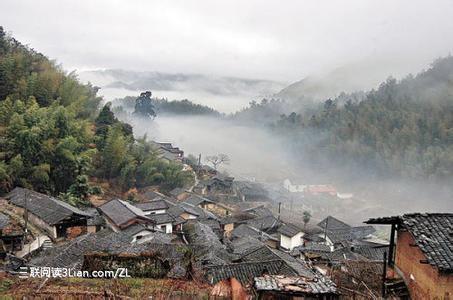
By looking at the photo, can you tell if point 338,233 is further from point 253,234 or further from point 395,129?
point 395,129

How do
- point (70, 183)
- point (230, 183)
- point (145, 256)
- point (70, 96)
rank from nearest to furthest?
point (145, 256), point (70, 183), point (70, 96), point (230, 183)

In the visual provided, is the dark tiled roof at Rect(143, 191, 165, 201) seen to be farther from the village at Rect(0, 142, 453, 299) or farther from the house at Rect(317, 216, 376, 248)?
the house at Rect(317, 216, 376, 248)

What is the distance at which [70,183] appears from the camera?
29.5m

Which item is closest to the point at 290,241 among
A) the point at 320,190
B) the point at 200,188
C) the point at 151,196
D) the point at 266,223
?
the point at 266,223

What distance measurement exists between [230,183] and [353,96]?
205ft

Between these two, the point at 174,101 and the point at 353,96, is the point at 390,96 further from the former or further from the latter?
the point at 174,101

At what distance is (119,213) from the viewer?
24.4 meters

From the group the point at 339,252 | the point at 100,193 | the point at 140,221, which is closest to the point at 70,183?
the point at 100,193

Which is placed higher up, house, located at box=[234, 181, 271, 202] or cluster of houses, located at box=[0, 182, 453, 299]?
cluster of houses, located at box=[0, 182, 453, 299]

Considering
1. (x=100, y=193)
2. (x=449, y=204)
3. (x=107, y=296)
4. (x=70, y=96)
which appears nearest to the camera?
(x=107, y=296)

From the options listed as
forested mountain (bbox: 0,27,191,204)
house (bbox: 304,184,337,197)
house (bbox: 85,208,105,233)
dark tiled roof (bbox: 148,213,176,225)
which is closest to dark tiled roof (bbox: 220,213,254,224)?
dark tiled roof (bbox: 148,213,176,225)

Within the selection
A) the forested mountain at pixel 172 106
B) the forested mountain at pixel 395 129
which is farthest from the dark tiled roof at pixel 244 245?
the forested mountain at pixel 172 106

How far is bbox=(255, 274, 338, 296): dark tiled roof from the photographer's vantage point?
656cm

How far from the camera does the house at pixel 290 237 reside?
30.5 metres
